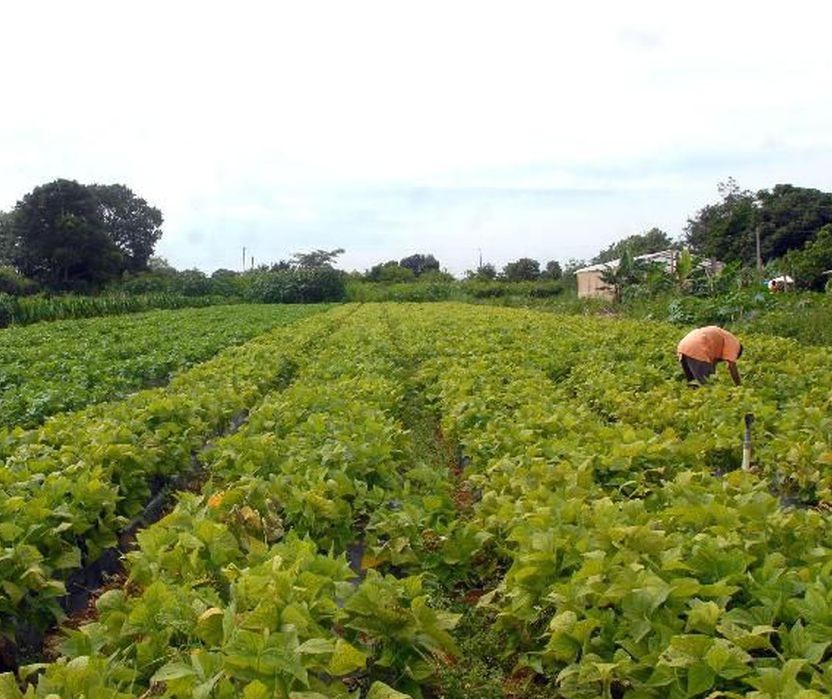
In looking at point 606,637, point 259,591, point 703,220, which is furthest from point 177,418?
point 703,220

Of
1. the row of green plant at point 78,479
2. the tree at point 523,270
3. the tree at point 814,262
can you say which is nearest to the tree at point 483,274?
the tree at point 523,270

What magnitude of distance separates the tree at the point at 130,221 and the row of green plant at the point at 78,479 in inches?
2649

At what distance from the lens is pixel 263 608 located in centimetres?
307

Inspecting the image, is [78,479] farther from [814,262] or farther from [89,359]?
[814,262]

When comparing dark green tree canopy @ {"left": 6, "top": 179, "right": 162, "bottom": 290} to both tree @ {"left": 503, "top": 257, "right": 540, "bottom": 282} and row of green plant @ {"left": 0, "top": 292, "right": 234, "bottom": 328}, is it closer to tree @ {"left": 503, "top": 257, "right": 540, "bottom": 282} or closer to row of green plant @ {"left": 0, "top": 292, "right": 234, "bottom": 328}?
row of green plant @ {"left": 0, "top": 292, "right": 234, "bottom": 328}

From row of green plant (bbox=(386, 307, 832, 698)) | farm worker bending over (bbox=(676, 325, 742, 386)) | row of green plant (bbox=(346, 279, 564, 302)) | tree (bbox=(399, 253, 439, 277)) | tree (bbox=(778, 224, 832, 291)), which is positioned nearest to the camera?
row of green plant (bbox=(386, 307, 832, 698))

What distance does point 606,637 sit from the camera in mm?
3240

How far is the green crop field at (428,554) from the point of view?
2932mm

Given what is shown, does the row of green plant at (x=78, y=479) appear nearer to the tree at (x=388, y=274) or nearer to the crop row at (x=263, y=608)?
the crop row at (x=263, y=608)

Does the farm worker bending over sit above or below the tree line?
below

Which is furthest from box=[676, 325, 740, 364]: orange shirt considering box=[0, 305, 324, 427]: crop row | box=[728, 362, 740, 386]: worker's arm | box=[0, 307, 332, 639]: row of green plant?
box=[0, 305, 324, 427]: crop row

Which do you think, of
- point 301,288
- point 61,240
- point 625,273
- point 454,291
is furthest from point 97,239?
point 625,273

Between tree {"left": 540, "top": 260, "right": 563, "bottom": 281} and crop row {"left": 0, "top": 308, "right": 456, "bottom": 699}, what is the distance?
70.7m

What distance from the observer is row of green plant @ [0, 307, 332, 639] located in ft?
15.0
